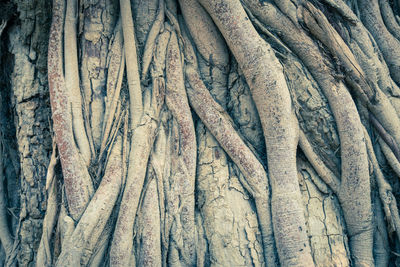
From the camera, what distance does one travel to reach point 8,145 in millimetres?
2969

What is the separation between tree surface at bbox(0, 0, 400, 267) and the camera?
2.32m

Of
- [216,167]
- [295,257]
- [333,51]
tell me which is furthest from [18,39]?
[295,257]

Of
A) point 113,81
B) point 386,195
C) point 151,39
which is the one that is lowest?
point 386,195

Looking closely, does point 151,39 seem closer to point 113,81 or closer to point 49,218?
point 113,81

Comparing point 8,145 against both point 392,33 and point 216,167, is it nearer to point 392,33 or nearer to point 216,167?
point 216,167

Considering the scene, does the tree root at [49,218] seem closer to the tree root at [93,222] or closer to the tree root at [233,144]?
the tree root at [93,222]

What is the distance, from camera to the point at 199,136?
8.54 feet

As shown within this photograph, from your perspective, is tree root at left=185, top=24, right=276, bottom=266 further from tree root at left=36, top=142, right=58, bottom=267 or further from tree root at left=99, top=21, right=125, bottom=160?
tree root at left=36, top=142, right=58, bottom=267

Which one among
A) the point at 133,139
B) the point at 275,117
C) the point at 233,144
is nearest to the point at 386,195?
the point at 275,117

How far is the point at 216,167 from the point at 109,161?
0.78 meters

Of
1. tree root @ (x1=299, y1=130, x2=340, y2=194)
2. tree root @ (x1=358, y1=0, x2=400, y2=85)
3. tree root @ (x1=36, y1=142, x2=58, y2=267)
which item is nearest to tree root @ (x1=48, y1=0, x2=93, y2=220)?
tree root @ (x1=36, y1=142, x2=58, y2=267)

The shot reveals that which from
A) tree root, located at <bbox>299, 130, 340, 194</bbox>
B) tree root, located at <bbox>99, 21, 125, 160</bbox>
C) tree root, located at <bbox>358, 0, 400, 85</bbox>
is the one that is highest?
tree root, located at <bbox>358, 0, 400, 85</bbox>

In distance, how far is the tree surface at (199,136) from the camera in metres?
2.32

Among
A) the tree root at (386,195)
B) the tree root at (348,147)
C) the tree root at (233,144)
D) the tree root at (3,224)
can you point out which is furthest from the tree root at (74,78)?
the tree root at (386,195)
